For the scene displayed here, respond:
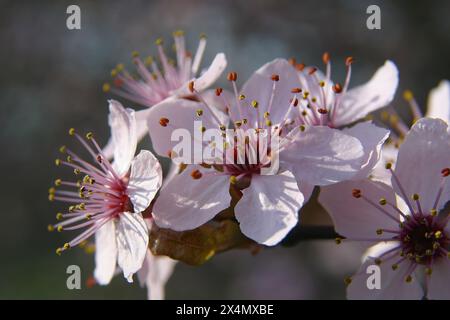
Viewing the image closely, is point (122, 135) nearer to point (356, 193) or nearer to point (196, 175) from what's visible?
point (196, 175)

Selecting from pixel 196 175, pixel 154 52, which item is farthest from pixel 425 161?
pixel 154 52

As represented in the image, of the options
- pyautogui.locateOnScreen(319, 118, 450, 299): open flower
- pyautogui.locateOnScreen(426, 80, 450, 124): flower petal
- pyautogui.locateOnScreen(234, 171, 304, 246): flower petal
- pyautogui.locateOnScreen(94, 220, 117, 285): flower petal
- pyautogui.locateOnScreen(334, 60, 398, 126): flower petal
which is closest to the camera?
pyautogui.locateOnScreen(234, 171, 304, 246): flower petal

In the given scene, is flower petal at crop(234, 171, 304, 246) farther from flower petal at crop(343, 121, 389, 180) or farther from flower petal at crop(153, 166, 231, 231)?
flower petal at crop(343, 121, 389, 180)

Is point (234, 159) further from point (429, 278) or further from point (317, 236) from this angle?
point (429, 278)

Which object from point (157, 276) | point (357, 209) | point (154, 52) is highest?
point (154, 52)

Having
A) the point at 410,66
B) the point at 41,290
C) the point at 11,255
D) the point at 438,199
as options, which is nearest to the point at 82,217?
the point at 438,199

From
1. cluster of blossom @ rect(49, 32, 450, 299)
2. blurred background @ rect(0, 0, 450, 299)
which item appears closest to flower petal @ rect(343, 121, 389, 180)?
cluster of blossom @ rect(49, 32, 450, 299)

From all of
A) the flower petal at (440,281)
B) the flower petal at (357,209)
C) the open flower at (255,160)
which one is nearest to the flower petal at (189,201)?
the open flower at (255,160)
